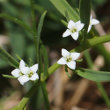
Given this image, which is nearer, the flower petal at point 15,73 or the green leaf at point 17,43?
the flower petal at point 15,73

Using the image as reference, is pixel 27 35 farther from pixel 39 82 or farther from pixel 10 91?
pixel 39 82

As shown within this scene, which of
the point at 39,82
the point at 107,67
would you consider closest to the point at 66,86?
the point at 107,67

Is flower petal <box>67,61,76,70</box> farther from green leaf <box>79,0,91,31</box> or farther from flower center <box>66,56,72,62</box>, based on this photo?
green leaf <box>79,0,91,31</box>

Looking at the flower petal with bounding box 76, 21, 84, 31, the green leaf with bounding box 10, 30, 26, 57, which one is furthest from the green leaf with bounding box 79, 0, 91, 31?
the green leaf with bounding box 10, 30, 26, 57

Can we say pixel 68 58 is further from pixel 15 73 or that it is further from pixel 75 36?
pixel 15 73

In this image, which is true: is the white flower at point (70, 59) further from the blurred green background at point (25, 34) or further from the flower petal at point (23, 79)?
the blurred green background at point (25, 34)

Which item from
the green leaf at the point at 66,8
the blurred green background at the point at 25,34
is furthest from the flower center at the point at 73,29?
the blurred green background at the point at 25,34
